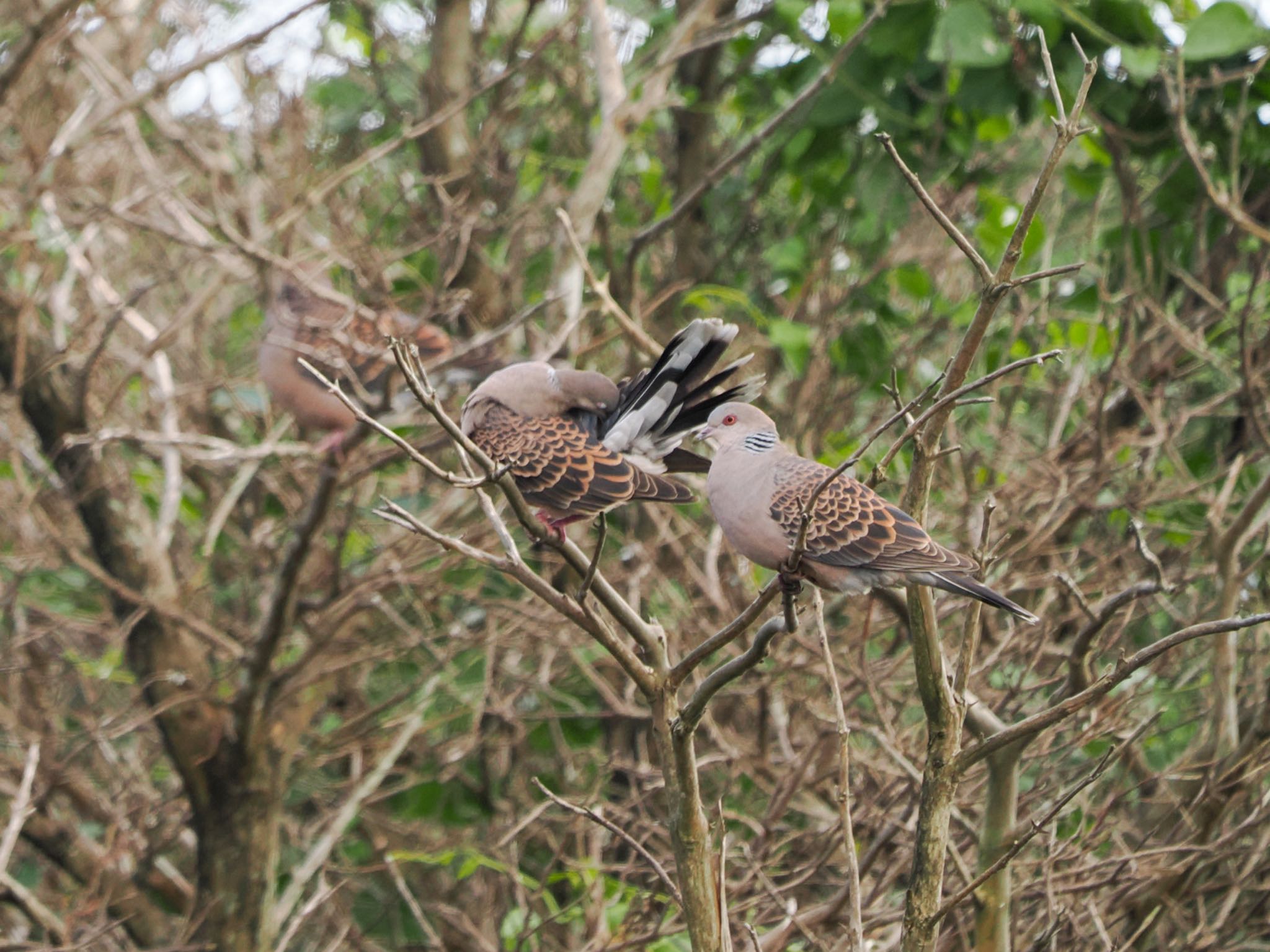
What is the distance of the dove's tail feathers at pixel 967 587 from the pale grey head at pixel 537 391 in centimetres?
132

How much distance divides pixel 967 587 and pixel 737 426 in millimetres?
816

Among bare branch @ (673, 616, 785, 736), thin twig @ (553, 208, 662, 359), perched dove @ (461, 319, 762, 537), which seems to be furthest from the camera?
thin twig @ (553, 208, 662, 359)

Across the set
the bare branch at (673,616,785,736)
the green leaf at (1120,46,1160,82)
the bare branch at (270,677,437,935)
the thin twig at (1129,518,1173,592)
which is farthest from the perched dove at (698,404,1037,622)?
the bare branch at (270,677,437,935)

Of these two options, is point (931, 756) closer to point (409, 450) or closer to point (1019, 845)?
point (1019, 845)

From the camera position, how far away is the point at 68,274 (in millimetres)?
5711

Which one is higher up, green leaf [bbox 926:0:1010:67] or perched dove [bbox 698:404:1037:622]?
green leaf [bbox 926:0:1010:67]

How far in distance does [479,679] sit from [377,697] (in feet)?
5.19

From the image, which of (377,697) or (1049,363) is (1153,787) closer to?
(1049,363)

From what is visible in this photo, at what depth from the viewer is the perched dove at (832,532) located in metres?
2.60

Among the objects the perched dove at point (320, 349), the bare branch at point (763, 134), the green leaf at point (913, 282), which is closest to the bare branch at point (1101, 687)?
the bare branch at point (763, 134)

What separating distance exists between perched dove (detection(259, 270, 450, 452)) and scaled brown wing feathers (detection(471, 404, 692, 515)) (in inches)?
52.1

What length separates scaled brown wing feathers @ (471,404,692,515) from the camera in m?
3.23

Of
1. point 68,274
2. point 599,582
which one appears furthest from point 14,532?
point 599,582

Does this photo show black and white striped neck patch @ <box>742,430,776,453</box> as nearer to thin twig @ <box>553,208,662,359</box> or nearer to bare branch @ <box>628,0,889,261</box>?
thin twig @ <box>553,208,662,359</box>
